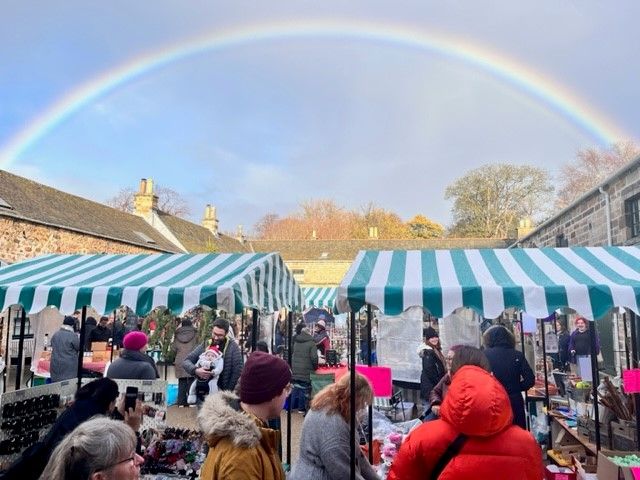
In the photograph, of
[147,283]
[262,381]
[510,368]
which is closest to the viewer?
[262,381]

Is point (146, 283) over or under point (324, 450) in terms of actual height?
over

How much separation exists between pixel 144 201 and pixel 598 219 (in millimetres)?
24712

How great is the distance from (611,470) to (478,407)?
2369 millimetres

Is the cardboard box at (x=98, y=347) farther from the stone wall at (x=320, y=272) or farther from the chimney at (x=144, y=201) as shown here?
the stone wall at (x=320, y=272)

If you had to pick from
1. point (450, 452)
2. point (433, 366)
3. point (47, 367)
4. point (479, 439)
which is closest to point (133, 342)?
point (450, 452)

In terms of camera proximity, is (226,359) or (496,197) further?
(496,197)

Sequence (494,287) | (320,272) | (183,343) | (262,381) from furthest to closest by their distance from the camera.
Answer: (320,272) < (183,343) < (494,287) < (262,381)

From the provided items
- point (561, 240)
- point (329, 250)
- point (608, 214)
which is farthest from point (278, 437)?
point (329, 250)

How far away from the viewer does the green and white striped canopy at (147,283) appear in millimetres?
4414

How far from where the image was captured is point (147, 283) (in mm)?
4754

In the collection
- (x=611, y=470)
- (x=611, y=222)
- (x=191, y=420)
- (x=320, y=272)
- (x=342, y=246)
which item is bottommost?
(x=191, y=420)

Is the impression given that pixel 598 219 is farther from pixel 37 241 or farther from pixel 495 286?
pixel 37 241

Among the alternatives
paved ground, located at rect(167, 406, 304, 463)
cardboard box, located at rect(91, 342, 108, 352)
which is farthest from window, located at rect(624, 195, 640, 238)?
cardboard box, located at rect(91, 342, 108, 352)

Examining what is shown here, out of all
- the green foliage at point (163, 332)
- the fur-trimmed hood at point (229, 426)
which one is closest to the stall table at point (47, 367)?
the green foliage at point (163, 332)
